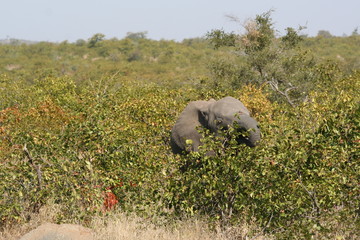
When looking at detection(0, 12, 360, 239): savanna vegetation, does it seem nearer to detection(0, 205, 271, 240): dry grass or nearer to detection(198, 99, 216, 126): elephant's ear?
detection(0, 205, 271, 240): dry grass

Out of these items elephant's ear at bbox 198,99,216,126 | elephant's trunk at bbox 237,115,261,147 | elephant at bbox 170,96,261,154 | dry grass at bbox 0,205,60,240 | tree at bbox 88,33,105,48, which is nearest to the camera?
dry grass at bbox 0,205,60,240

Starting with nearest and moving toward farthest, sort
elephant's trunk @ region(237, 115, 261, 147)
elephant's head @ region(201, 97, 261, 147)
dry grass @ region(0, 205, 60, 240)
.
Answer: dry grass @ region(0, 205, 60, 240) → elephant's trunk @ region(237, 115, 261, 147) → elephant's head @ region(201, 97, 261, 147)

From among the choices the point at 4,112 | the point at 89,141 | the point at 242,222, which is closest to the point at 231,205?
the point at 242,222

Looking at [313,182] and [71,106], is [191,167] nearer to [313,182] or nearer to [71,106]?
[313,182]

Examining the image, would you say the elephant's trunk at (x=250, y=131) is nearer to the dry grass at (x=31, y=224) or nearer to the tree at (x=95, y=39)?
the dry grass at (x=31, y=224)

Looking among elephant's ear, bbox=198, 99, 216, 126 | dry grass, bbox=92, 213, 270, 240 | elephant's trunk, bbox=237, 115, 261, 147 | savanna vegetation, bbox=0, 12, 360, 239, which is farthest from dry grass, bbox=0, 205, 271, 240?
elephant's ear, bbox=198, 99, 216, 126

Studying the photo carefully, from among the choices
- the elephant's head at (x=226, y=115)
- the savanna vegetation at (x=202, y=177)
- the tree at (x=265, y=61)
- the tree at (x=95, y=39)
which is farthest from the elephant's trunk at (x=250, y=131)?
the tree at (x=95, y=39)

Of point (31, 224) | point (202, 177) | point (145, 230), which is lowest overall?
point (31, 224)

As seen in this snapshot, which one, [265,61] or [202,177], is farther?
[265,61]

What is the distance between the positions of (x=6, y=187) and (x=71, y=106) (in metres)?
8.75

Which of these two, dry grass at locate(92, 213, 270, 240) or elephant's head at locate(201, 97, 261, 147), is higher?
elephant's head at locate(201, 97, 261, 147)

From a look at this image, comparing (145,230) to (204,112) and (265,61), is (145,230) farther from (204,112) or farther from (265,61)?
(265,61)

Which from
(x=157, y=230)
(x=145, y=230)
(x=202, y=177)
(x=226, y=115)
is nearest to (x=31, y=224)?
(x=145, y=230)

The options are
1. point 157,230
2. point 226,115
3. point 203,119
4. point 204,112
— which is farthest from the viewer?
point 203,119
